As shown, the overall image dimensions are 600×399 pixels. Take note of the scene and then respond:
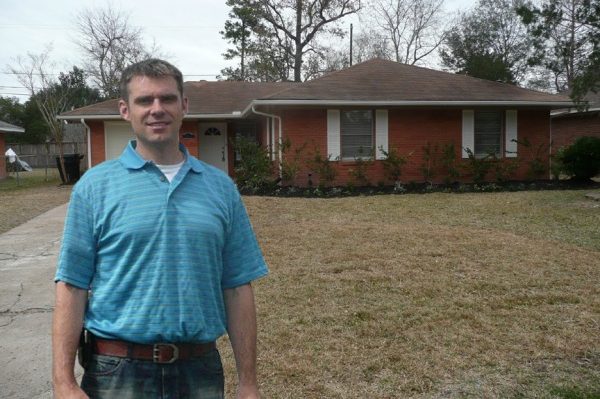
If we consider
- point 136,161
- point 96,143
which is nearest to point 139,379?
point 136,161

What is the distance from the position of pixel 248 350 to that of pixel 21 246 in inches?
304

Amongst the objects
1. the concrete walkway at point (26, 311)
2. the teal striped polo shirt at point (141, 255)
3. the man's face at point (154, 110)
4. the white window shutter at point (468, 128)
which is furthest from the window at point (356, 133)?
the teal striped polo shirt at point (141, 255)

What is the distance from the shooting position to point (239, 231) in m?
2.10

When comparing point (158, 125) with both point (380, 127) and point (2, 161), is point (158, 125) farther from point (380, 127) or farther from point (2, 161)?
point (2, 161)

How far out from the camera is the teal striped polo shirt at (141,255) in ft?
6.02

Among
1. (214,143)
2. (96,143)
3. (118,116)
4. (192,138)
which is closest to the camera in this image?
(118,116)

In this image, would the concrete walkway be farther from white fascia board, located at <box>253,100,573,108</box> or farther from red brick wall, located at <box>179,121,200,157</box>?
red brick wall, located at <box>179,121,200,157</box>

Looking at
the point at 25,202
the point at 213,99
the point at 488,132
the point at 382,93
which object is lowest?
the point at 25,202

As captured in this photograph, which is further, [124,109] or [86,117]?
[86,117]

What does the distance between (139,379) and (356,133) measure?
14.8 metres

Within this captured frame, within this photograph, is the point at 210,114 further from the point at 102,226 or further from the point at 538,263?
the point at 102,226

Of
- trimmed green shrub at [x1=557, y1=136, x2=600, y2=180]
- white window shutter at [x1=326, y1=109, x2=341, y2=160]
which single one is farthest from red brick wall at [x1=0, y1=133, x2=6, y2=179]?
trimmed green shrub at [x1=557, y1=136, x2=600, y2=180]

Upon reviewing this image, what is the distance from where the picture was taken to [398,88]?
16.7 m

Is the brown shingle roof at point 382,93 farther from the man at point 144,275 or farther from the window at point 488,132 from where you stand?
the man at point 144,275
